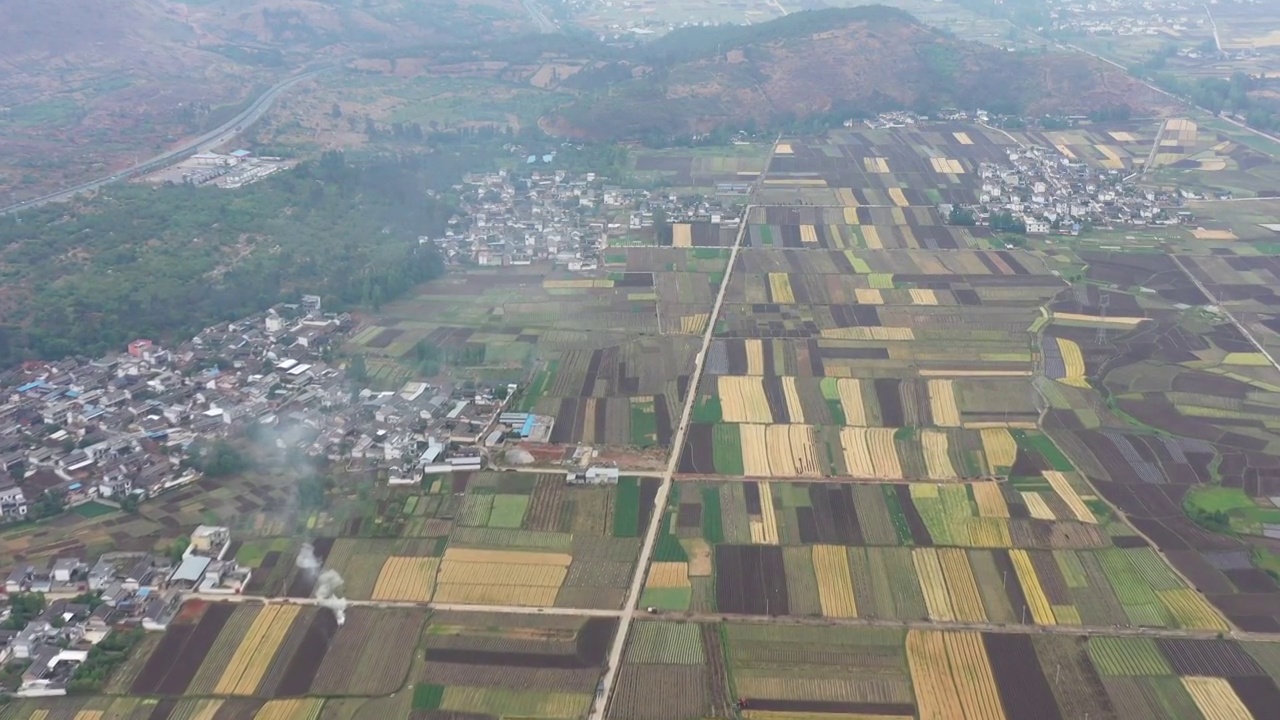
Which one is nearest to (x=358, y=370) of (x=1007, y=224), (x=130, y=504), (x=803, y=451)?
(x=130, y=504)

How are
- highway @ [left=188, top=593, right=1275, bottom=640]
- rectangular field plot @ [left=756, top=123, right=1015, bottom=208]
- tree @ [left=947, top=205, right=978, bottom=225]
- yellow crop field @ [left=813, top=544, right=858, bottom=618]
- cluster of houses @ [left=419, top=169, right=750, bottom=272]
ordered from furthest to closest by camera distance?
rectangular field plot @ [left=756, top=123, right=1015, bottom=208], tree @ [left=947, top=205, right=978, bottom=225], cluster of houses @ [left=419, top=169, right=750, bottom=272], yellow crop field @ [left=813, top=544, right=858, bottom=618], highway @ [left=188, top=593, right=1275, bottom=640]

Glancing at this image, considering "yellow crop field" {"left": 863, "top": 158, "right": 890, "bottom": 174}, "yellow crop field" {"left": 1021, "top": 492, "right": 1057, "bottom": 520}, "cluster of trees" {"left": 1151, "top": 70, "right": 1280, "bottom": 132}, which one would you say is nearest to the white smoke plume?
"yellow crop field" {"left": 1021, "top": 492, "right": 1057, "bottom": 520}

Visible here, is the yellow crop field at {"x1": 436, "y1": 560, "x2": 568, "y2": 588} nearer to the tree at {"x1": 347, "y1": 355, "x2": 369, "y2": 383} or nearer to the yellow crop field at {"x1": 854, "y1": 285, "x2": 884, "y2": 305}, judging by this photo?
the tree at {"x1": 347, "y1": 355, "x2": 369, "y2": 383}

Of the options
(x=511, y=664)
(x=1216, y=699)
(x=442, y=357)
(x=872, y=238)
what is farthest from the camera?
(x=872, y=238)

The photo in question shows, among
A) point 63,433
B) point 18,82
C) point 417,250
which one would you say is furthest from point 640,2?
point 63,433

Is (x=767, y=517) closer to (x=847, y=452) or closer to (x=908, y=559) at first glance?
(x=908, y=559)
